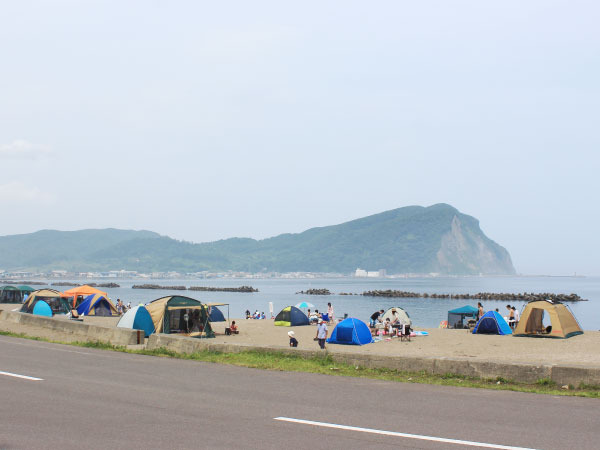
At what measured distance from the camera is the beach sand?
21.1 metres

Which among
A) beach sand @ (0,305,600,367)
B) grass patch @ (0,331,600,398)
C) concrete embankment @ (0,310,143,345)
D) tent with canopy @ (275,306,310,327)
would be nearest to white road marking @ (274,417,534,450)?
grass patch @ (0,331,600,398)

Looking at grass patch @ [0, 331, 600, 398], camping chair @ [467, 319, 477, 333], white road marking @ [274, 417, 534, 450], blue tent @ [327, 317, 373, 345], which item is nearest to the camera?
white road marking @ [274, 417, 534, 450]

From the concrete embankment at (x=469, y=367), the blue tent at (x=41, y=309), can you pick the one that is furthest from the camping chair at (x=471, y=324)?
the blue tent at (x=41, y=309)

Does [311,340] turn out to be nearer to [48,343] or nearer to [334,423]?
[48,343]

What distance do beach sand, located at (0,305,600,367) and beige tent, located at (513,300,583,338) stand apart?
589 mm

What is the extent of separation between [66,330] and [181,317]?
5591 mm

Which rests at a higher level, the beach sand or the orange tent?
the orange tent

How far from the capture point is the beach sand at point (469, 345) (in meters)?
21.1

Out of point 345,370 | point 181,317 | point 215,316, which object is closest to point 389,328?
point 181,317

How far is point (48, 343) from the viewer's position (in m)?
18.6

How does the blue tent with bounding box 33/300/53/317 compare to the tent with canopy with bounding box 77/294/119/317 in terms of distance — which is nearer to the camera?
the blue tent with bounding box 33/300/53/317

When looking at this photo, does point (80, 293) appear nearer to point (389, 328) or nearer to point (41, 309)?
point (41, 309)

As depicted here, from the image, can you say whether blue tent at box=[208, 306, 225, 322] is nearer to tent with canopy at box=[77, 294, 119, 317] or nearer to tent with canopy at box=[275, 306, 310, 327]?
tent with canopy at box=[275, 306, 310, 327]

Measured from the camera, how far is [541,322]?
2922 centimetres
